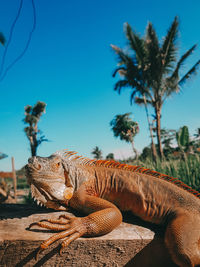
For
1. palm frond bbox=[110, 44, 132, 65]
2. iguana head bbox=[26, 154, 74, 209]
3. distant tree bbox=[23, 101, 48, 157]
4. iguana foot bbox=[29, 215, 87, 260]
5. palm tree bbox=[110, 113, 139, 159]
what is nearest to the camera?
iguana foot bbox=[29, 215, 87, 260]

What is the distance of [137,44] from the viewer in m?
16.4

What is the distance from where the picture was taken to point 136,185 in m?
2.09

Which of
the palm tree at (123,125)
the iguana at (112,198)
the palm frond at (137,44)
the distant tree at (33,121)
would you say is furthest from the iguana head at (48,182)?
the distant tree at (33,121)

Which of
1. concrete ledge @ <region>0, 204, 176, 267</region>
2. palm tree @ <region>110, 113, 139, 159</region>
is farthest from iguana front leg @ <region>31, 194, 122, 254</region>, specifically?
palm tree @ <region>110, 113, 139, 159</region>

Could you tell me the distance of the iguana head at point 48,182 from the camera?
1917mm

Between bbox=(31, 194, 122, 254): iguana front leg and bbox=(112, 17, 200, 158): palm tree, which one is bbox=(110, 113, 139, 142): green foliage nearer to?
bbox=(112, 17, 200, 158): palm tree

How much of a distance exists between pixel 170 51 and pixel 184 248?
18.0m

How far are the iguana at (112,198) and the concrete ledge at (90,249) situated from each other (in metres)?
0.12

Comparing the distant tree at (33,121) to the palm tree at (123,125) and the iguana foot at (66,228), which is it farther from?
the iguana foot at (66,228)

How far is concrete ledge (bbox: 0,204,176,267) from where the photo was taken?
5.41 feet

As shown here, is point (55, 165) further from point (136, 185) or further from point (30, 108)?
point (30, 108)

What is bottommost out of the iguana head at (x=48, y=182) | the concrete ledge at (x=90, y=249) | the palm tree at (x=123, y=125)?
the concrete ledge at (x=90, y=249)

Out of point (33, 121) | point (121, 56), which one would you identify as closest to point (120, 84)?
point (121, 56)

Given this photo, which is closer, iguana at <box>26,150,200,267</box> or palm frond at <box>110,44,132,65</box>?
iguana at <box>26,150,200,267</box>
